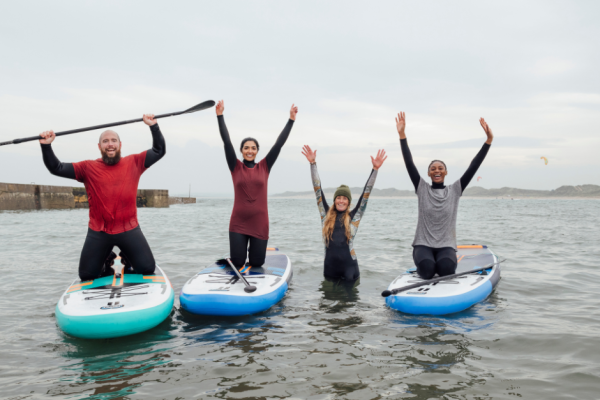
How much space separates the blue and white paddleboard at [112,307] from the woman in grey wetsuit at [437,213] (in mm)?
3335

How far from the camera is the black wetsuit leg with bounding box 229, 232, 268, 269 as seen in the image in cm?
561

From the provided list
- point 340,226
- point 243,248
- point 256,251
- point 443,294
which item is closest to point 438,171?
point 340,226

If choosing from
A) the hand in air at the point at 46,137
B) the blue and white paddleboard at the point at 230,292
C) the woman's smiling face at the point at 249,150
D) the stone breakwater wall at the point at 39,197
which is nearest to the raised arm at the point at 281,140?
the woman's smiling face at the point at 249,150

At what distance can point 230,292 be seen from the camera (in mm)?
4754

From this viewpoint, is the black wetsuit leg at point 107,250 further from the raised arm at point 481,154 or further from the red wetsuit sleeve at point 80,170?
the raised arm at point 481,154

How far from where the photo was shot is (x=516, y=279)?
7043 millimetres

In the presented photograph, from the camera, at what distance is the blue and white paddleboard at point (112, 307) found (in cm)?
395

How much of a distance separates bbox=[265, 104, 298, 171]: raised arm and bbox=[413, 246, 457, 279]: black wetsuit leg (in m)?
2.39

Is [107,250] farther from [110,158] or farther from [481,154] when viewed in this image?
[481,154]

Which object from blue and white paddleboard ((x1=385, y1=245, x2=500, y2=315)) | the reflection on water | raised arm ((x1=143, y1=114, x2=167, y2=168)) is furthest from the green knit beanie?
the reflection on water

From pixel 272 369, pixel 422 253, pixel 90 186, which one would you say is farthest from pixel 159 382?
pixel 422 253

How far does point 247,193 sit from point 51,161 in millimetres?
2301

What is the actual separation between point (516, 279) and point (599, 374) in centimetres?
383

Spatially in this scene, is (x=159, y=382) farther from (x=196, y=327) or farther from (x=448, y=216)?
(x=448, y=216)
